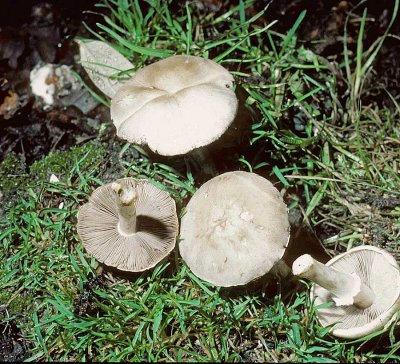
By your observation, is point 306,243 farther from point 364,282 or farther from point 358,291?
point 358,291

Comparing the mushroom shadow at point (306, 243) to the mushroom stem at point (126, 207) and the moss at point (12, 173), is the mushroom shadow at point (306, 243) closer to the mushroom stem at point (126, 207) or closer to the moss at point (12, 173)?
the mushroom stem at point (126, 207)

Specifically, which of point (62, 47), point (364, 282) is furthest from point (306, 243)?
point (62, 47)

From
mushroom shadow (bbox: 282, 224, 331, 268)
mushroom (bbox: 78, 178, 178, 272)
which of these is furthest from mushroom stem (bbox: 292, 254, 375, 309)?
mushroom (bbox: 78, 178, 178, 272)

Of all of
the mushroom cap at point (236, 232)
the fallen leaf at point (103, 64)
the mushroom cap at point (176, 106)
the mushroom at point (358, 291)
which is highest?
the mushroom cap at point (176, 106)

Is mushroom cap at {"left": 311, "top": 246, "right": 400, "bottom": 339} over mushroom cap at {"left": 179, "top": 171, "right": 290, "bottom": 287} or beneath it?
beneath

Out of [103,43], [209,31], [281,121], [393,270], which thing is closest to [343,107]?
[281,121]

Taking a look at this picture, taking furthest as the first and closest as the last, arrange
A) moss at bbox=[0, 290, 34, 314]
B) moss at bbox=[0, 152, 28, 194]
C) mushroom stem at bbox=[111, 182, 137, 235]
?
moss at bbox=[0, 152, 28, 194]
moss at bbox=[0, 290, 34, 314]
mushroom stem at bbox=[111, 182, 137, 235]

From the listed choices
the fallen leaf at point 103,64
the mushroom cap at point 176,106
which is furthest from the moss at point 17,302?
the fallen leaf at point 103,64

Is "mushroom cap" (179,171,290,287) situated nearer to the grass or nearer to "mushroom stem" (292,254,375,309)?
"mushroom stem" (292,254,375,309)
